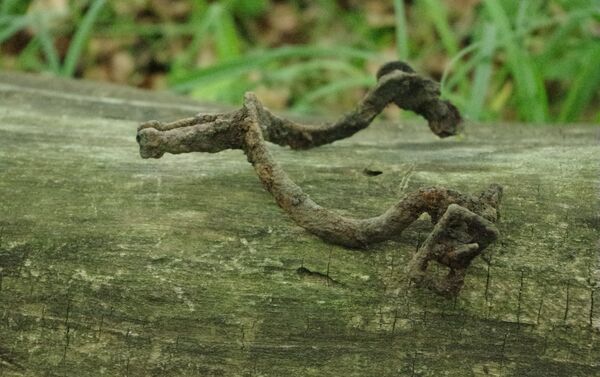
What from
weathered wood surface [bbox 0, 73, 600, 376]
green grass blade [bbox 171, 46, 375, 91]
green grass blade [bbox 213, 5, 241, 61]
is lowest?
weathered wood surface [bbox 0, 73, 600, 376]

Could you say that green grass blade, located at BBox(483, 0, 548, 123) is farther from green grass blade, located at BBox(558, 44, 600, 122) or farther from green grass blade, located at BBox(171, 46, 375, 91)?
green grass blade, located at BBox(171, 46, 375, 91)

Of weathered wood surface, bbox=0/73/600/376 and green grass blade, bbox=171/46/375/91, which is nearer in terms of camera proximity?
weathered wood surface, bbox=0/73/600/376

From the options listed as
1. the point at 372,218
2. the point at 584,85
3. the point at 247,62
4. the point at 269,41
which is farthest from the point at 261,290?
the point at 269,41

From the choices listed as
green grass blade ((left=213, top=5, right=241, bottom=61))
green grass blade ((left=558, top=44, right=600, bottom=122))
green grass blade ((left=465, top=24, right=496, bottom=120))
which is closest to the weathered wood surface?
green grass blade ((left=465, top=24, right=496, bottom=120))

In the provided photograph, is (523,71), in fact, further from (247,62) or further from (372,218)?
(372,218)

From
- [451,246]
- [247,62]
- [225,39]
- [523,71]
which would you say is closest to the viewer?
[451,246]

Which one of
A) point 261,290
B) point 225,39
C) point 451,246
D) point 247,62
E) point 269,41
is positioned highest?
point 269,41

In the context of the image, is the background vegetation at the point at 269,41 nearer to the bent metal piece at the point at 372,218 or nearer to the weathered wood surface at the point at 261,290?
the bent metal piece at the point at 372,218

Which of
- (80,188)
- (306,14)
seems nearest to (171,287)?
(80,188)
